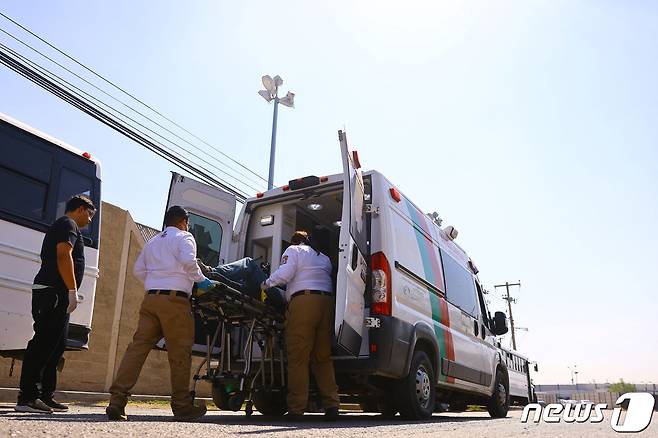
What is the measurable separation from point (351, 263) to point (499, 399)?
15.7 ft

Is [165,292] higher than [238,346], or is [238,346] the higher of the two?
[165,292]

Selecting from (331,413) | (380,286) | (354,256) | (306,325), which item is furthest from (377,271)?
(331,413)

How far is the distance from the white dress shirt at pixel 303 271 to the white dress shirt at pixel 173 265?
3.17 feet

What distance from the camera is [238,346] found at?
6.36 m

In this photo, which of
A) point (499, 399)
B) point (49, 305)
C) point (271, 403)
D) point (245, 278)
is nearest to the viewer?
point (49, 305)

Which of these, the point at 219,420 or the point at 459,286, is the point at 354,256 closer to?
the point at 219,420

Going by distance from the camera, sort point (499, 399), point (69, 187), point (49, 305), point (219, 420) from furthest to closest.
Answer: point (499, 399)
point (69, 187)
point (219, 420)
point (49, 305)

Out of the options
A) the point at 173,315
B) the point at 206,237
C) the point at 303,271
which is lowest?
the point at 173,315

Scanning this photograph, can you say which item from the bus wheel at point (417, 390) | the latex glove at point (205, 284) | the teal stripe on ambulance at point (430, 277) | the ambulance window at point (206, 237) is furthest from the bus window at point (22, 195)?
the bus wheel at point (417, 390)

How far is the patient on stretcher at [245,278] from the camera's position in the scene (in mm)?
5276

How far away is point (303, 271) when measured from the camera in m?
5.64

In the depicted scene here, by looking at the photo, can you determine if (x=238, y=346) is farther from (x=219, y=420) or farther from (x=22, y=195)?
(x=22, y=195)

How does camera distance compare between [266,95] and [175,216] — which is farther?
[266,95]

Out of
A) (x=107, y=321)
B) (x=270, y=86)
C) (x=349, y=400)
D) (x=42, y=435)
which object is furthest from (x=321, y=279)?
(x=270, y=86)
